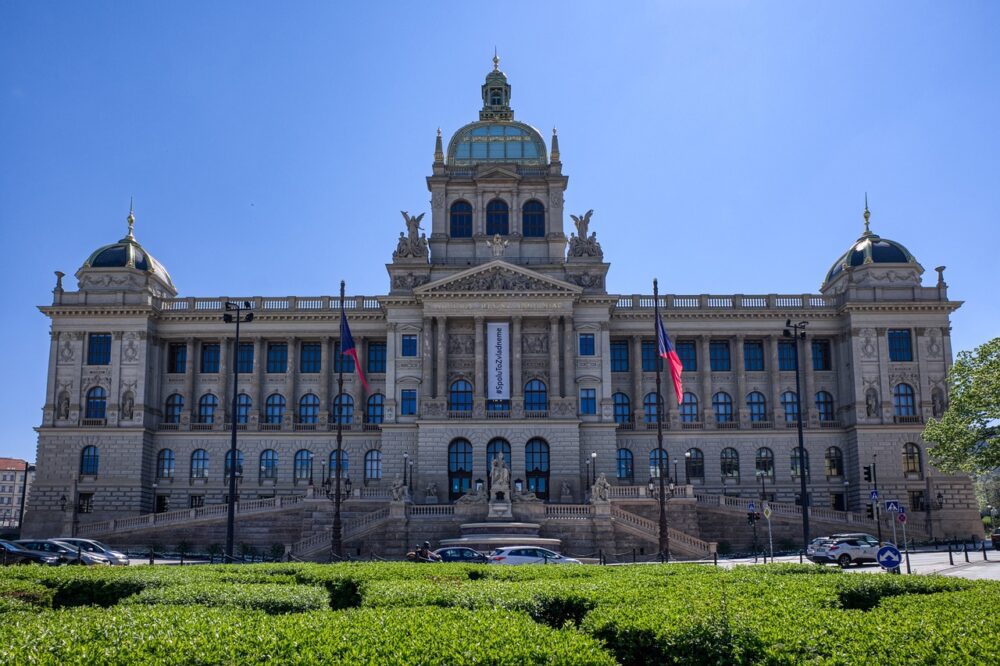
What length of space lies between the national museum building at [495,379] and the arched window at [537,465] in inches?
6.4

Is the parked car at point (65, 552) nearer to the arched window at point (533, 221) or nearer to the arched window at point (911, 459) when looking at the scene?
the arched window at point (533, 221)

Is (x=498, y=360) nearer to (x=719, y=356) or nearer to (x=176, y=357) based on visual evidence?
(x=719, y=356)

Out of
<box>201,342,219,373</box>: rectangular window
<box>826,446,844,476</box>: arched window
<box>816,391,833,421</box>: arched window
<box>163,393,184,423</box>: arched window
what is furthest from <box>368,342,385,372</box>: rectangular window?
<box>826,446,844,476</box>: arched window

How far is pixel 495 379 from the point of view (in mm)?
72938

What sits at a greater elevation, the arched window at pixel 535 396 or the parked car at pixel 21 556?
the arched window at pixel 535 396

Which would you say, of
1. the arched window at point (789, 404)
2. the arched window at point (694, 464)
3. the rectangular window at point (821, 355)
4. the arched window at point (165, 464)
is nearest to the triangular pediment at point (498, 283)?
the arched window at point (694, 464)

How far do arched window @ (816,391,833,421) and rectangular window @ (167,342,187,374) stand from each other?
2053 inches

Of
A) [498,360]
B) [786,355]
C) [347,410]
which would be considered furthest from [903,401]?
[347,410]

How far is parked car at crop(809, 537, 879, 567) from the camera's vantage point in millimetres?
48125

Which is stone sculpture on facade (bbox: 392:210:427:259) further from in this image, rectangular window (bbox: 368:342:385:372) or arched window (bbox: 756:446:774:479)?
arched window (bbox: 756:446:774:479)

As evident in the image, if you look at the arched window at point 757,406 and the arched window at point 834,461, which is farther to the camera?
the arched window at point 757,406

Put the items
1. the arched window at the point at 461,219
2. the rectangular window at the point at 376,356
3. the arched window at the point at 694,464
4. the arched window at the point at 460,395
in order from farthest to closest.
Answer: the arched window at the point at 461,219, the rectangular window at the point at 376,356, the arched window at the point at 694,464, the arched window at the point at 460,395

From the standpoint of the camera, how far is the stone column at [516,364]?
7262cm

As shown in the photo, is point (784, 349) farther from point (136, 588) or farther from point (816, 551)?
point (136, 588)
